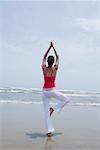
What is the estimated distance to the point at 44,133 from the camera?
1016 centimetres

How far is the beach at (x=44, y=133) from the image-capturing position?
8547 mm

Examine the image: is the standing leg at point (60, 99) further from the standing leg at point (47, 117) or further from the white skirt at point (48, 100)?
the standing leg at point (47, 117)

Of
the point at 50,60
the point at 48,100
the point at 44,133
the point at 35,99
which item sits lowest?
the point at 44,133

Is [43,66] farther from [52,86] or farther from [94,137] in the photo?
[94,137]

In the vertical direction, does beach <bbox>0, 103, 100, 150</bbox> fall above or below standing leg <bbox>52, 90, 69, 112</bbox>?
A: below

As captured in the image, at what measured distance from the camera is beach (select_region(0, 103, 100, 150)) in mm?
8547

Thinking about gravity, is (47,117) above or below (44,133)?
above

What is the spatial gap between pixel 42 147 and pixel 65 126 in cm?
294

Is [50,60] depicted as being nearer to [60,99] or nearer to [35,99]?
[60,99]

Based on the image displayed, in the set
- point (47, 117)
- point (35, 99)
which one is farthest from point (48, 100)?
point (35, 99)

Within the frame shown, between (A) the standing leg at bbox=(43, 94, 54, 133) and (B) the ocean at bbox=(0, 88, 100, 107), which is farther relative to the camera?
(B) the ocean at bbox=(0, 88, 100, 107)

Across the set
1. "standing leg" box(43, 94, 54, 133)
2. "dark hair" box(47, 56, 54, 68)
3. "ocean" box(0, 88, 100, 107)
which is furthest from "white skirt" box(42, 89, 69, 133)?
"ocean" box(0, 88, 100, 107)

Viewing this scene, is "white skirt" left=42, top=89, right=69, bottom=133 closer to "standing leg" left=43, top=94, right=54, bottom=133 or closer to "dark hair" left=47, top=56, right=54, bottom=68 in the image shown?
"standing leg" left=43, top=94, right=54, bottom=133

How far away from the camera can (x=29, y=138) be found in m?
9.34
